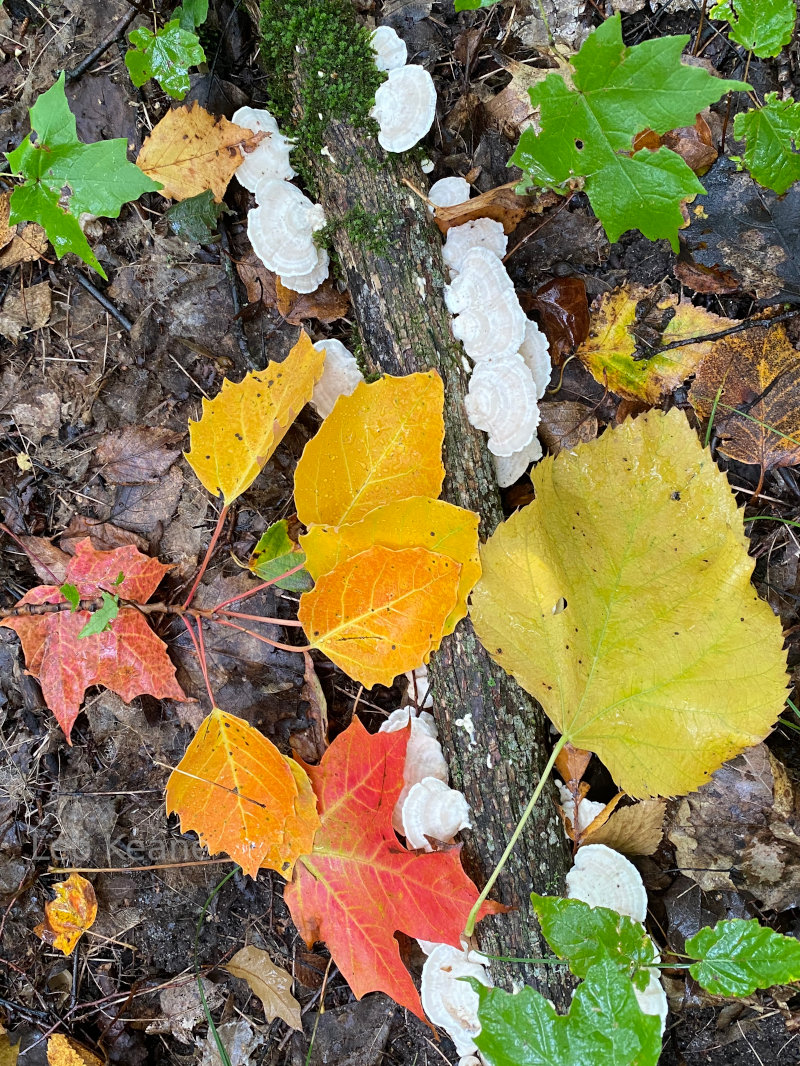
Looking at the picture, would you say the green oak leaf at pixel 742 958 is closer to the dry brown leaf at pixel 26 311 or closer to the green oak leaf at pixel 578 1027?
the green oak leaf at pixel 578 1027

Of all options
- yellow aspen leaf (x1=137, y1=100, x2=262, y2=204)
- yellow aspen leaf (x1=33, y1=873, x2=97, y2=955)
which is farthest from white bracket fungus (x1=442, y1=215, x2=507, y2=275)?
yellow aspen leaf (x1=33, y1=873, x2=97, y2=955)

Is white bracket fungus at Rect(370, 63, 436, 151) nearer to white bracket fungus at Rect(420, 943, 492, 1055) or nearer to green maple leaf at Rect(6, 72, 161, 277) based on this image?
green maple leaf at Rect(6, 72, 161, 277)

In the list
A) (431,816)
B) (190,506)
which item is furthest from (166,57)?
(431,816)

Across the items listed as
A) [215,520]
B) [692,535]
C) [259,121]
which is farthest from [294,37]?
[692,535]

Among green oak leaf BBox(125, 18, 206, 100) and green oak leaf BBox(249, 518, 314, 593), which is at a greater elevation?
green oak leaf BBox(125, 18, 206, 100)

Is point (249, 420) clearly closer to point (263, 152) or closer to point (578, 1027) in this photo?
point (263, 152)
